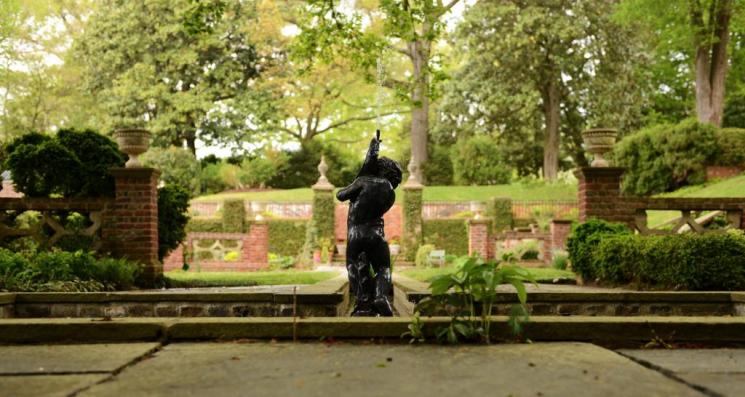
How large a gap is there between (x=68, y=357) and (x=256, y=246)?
51.4 ft

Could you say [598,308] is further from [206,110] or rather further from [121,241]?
Answer: [206,110]

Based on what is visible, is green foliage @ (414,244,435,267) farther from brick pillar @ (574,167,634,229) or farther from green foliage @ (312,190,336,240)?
brick pillar @ (574,167,634,229)

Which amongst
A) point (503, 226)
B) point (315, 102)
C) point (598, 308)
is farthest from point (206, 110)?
point (598, 308)

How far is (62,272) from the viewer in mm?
7770

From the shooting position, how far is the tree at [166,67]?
28.2m

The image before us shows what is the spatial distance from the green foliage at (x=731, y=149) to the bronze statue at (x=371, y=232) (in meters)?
17.9

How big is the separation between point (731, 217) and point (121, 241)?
9927 mm

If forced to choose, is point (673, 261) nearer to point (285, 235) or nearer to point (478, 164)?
point (285, 235)

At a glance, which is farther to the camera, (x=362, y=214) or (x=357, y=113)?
(x=357, y=113)

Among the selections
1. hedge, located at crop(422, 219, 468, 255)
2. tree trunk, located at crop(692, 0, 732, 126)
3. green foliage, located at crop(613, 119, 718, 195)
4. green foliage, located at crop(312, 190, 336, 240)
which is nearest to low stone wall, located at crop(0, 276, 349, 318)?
green foliage, located at crop(613, 119, 718, 195)

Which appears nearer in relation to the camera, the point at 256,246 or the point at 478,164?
the point at 256,246

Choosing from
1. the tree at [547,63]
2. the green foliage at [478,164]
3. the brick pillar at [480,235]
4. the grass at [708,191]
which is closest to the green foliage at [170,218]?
the brick pillar at [480,235]

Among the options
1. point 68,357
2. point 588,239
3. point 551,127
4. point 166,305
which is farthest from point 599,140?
point 551,127

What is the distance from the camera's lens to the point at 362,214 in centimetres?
527
